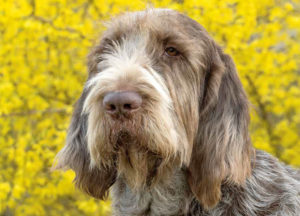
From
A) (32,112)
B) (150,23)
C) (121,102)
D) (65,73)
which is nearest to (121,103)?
(121,102)

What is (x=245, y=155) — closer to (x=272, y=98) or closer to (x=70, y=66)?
(x=272, y=98)

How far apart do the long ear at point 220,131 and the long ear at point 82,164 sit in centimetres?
61

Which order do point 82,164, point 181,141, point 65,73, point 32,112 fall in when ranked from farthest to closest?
1. point 65,73
2. point 32,112
3. point 82,164
4. point 181,141

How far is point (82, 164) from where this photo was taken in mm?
3379

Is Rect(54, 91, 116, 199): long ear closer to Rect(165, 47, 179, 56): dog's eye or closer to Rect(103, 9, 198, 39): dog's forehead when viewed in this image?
Rect(103, 9, 198, 39): dog's forehead

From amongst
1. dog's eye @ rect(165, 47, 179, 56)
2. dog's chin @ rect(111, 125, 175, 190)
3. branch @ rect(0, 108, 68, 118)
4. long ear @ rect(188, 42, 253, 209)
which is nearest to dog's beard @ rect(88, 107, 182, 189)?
dog's chin @ rect(111, 125, 175, 190)

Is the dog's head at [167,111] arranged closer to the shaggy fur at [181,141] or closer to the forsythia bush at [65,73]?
the shaggy fur at [181,141]

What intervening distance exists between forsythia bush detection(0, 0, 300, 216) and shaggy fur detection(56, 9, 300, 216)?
1.82 m

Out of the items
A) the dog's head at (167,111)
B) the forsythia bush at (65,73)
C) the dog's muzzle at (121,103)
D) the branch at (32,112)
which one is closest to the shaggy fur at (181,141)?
the dog's head at (167,111)

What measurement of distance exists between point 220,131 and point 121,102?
0.80m

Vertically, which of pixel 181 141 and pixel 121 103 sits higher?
pixel 121 103

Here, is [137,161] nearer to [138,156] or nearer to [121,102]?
[138,156]

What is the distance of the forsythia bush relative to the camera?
5.34 metres

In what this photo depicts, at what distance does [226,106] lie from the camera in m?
3.15
